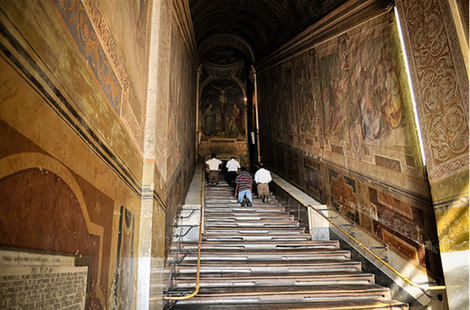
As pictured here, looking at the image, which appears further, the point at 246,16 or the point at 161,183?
the point at 246,16

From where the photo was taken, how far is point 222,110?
14914 millimetres

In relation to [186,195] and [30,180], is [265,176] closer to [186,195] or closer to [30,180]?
[186,195]

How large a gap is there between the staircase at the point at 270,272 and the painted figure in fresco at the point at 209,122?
311 inches

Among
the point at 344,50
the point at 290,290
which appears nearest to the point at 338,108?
the point at 344,50

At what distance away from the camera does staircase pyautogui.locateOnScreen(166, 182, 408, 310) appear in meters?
4.23

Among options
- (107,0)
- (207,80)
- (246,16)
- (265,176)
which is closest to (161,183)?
(107,0)

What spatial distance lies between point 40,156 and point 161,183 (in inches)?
102

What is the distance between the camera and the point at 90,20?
1960 millimetres

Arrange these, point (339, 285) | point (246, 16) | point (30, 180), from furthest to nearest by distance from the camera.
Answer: point (246, 16)
point (339, 285)
point (30, 180)

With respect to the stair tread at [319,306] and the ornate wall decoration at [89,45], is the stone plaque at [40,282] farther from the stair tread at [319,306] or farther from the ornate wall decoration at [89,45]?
the stair tread at [319,306]

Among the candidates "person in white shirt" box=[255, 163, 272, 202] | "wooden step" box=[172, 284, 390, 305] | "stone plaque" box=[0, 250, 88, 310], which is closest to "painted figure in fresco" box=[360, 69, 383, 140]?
"wooden step" box=[172, 284, 390, 305]

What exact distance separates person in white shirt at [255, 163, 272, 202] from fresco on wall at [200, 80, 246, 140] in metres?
6.37

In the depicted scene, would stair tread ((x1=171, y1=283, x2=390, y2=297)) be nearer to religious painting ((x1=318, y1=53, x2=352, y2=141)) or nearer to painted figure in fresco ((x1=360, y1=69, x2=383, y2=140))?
painted figure in fresco ((x1=360, y1=69, x2=383, y2=140))

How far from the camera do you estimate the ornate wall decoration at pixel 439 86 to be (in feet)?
11.6
